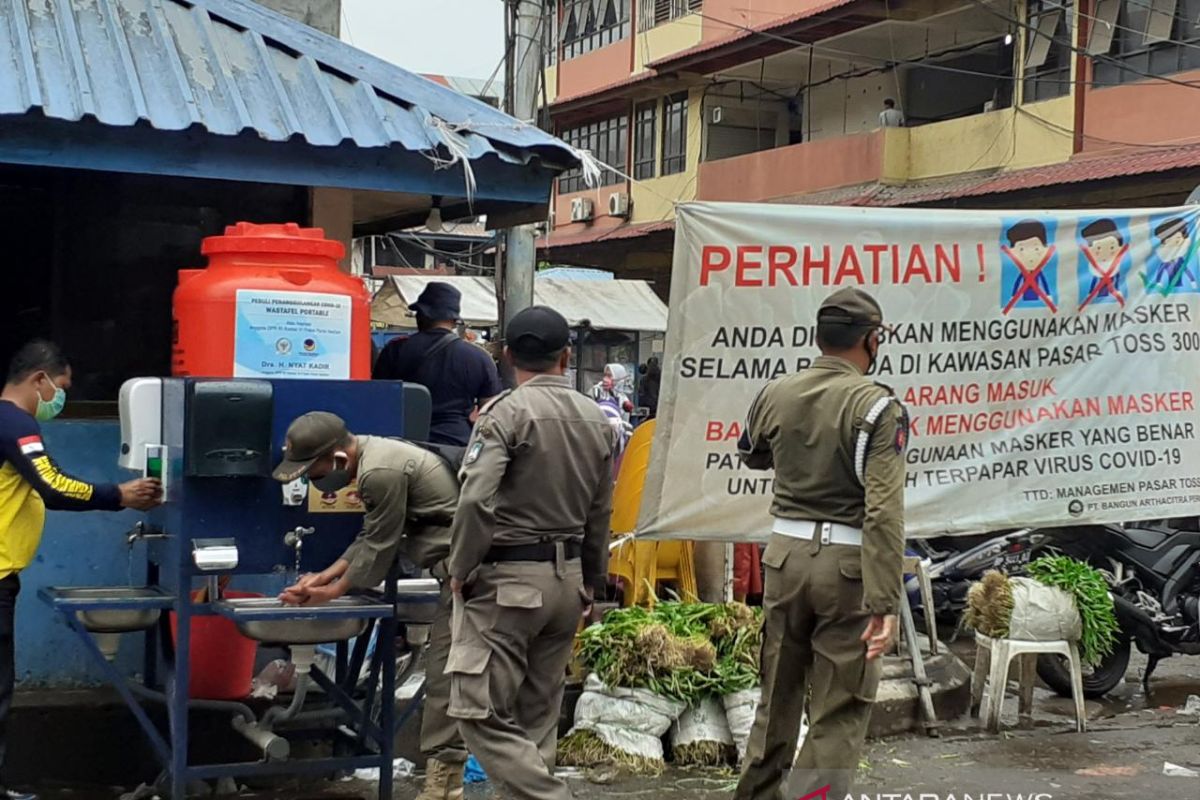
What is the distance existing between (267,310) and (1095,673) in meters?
5.29

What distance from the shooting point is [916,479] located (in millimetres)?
6680

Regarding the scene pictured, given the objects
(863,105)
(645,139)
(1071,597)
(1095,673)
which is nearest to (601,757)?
(1071,597)

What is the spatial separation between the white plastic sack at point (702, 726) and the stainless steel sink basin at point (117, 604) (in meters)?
2.34

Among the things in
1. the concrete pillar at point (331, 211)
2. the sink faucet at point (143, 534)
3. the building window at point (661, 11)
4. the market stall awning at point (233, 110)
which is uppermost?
the building window at point (661, 11)

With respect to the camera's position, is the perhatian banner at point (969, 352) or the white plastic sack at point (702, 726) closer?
the white plastic sack at point (702, 726)

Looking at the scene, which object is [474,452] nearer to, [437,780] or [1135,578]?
[437,780]

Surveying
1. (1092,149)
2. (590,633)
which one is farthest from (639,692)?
(1092,149)

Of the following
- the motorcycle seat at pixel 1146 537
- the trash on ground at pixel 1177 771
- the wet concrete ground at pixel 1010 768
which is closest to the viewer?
the wet concrete ground at pixel 1010 768

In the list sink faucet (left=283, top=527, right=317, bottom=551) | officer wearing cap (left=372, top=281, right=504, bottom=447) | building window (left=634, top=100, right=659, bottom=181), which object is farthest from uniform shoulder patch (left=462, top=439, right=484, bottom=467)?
building window (left=634, top=100, right=659, bottom=181)

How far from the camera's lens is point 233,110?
5.43 metres

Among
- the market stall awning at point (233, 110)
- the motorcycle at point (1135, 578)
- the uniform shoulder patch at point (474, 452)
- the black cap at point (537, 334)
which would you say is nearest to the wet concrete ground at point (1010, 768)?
the motorcycle at point (1135, 578)

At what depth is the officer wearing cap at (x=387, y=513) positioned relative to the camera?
4.78m

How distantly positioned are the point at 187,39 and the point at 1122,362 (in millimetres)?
4768

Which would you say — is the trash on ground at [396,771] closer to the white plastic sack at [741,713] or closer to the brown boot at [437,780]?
the brown boot at [437,780]
